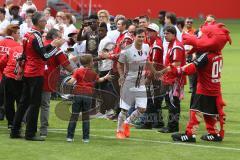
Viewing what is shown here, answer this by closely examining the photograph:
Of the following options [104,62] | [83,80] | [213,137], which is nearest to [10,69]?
[83,80]

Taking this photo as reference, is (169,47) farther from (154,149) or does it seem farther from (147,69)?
(154,149)

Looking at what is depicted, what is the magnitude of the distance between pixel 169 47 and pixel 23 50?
268 centimetres

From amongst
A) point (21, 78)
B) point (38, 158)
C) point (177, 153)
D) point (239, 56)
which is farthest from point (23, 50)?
point (239, 56)

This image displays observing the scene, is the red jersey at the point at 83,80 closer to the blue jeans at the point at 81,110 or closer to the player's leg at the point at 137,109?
the blue jeans at the point at 81,110

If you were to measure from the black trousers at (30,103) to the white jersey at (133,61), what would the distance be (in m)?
1.58

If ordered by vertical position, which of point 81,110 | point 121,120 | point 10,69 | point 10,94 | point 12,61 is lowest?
point 121,120

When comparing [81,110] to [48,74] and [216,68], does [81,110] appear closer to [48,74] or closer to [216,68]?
[48,74]

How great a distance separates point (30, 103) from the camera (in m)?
11.0

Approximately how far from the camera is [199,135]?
12.0 metres

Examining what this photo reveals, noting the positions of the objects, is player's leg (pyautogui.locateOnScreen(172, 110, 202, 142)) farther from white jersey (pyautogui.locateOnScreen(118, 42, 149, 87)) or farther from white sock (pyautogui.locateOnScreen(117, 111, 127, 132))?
white jersey (pyautogui.locateOnScreen(118, 42, 149, 87))

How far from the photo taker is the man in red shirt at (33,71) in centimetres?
1076

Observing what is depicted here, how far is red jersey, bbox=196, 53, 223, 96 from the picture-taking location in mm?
11117

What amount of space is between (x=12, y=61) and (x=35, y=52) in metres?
1.22

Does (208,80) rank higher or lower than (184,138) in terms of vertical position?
higher
